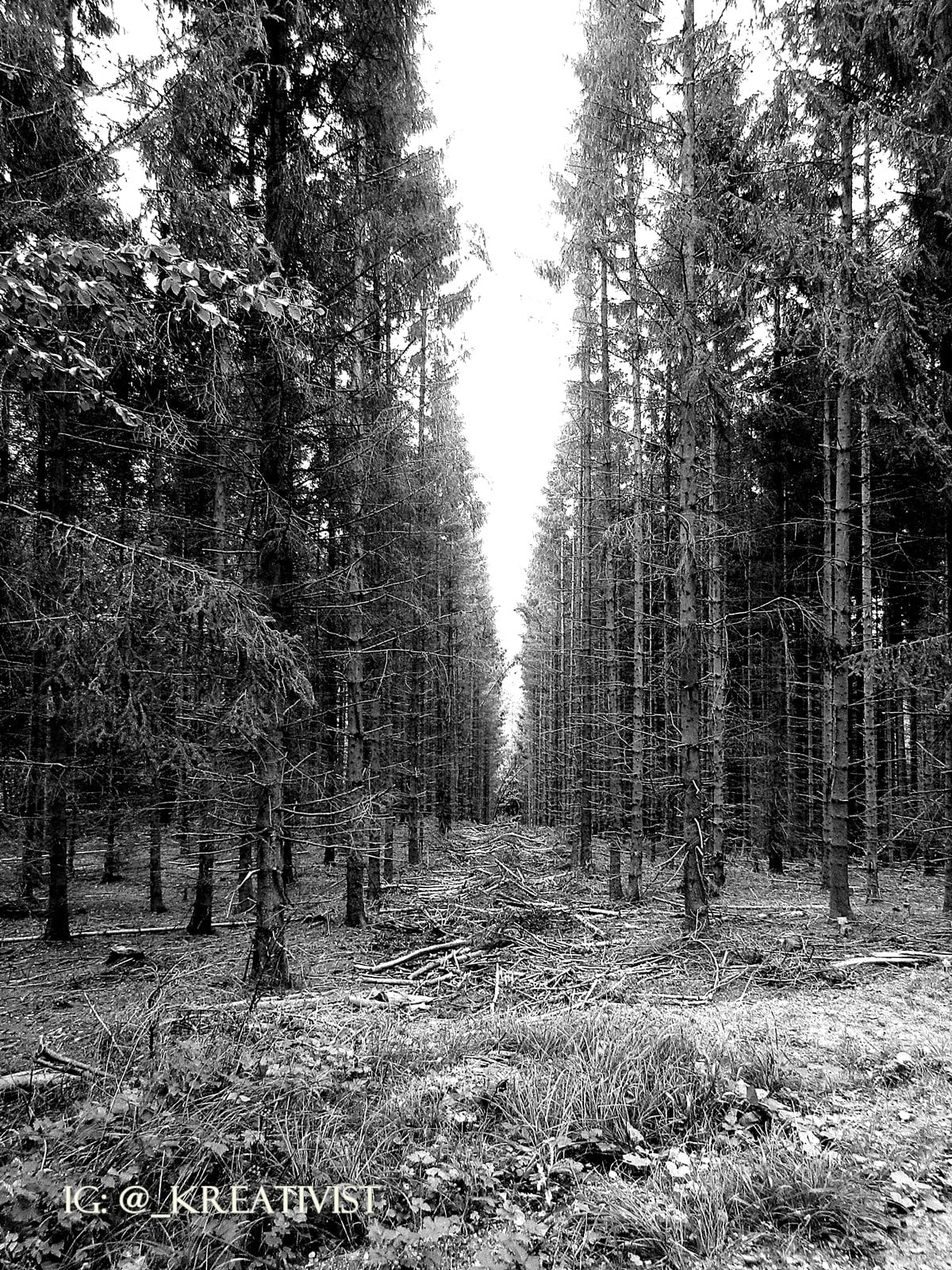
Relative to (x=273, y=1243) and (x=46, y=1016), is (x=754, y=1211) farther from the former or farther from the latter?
(x=46, y=1016)

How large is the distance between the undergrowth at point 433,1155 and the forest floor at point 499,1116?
14 mm

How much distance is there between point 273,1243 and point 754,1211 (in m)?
2.22

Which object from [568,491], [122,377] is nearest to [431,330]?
[568,491]

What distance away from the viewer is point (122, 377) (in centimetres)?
680

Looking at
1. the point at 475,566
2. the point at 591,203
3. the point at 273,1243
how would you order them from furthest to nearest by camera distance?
the point at 475,566, the point at 591,203, the point at 273,1243

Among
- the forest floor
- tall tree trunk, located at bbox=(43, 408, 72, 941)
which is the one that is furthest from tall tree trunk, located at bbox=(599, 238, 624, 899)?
tall tree trunk, located at bbox=(43, 408, 72, 941)

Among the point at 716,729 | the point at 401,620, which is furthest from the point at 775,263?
the point at 401,620

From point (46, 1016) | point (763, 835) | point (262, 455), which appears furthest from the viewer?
point (763, 835)

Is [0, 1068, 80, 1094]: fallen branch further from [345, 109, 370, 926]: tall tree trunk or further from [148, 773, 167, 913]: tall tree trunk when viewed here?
[148, 773, 167, 913]: tall tree trunk

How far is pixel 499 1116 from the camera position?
3773mm

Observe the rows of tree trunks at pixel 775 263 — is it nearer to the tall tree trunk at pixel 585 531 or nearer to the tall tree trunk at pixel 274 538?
the tall tree trunk at pixel 585 531

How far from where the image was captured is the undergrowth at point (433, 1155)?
264cm

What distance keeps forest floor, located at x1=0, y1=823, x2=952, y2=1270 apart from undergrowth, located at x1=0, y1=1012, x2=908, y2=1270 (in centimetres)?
1

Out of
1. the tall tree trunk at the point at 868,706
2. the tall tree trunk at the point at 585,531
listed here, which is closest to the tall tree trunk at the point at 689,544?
the tall tree trunk at the point at 585,531
